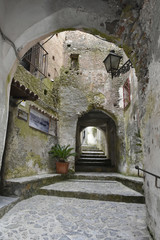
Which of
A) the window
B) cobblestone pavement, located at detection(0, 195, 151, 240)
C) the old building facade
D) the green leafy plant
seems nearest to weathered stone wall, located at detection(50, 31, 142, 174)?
the window

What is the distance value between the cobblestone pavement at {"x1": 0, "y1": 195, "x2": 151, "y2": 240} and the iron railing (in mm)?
4272

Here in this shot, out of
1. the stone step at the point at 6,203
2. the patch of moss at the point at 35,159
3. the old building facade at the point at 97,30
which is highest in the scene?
the old building facade at the point at 97,30

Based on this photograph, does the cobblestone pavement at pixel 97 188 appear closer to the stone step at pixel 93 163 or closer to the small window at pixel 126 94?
the small window at pixel 126 94

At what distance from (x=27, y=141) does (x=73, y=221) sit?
111 inches

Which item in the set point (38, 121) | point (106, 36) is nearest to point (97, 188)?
point (38, 121)

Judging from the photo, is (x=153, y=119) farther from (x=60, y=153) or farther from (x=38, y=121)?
(x=60, y=153)

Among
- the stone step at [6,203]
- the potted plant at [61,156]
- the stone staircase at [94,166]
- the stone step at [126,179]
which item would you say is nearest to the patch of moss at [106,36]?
the stone step at [6,203]

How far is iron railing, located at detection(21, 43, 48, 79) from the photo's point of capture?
576 centimetres

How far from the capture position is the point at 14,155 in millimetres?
4172

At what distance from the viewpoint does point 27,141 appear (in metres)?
4.75

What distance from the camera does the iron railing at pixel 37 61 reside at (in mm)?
5762

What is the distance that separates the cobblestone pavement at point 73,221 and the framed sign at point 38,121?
2.33m

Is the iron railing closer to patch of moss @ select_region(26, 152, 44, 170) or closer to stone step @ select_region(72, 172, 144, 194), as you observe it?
patch of moss @ select_region(26, 152, 44, 170)

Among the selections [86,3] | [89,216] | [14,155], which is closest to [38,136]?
[14,155]
